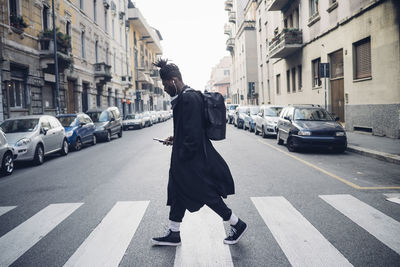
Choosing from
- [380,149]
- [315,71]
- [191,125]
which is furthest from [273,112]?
[191,125]

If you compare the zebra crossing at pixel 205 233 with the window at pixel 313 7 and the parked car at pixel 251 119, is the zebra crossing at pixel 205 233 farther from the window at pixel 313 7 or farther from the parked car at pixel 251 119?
the window at pixel 313 7

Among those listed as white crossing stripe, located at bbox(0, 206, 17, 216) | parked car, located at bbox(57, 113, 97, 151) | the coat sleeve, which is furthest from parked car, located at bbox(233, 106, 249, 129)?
the coat sleeve

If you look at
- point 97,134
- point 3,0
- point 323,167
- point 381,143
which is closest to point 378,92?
point 381,143

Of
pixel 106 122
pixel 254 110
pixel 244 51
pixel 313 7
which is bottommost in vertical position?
pixel 106 122

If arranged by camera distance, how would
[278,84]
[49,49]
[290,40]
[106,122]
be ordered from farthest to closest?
[278,84]
[290,40]
[49,49]
[106,122]

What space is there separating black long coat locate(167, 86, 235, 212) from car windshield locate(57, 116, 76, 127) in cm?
1274

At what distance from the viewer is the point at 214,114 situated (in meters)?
3.51

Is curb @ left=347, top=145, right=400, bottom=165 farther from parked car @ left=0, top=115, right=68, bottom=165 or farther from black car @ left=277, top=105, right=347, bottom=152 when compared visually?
parked car @ left=0, top=115, right=68, bottom=165

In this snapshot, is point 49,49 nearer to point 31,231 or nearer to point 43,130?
point 43,130

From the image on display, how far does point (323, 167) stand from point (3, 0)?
A: 1672cm

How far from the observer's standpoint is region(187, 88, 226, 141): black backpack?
138 inches

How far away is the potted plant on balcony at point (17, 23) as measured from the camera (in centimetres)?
1798

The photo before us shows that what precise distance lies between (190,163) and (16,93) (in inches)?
712

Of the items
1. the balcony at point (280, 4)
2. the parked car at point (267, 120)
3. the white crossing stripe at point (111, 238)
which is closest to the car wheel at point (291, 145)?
the parked car at point (267, 120)
